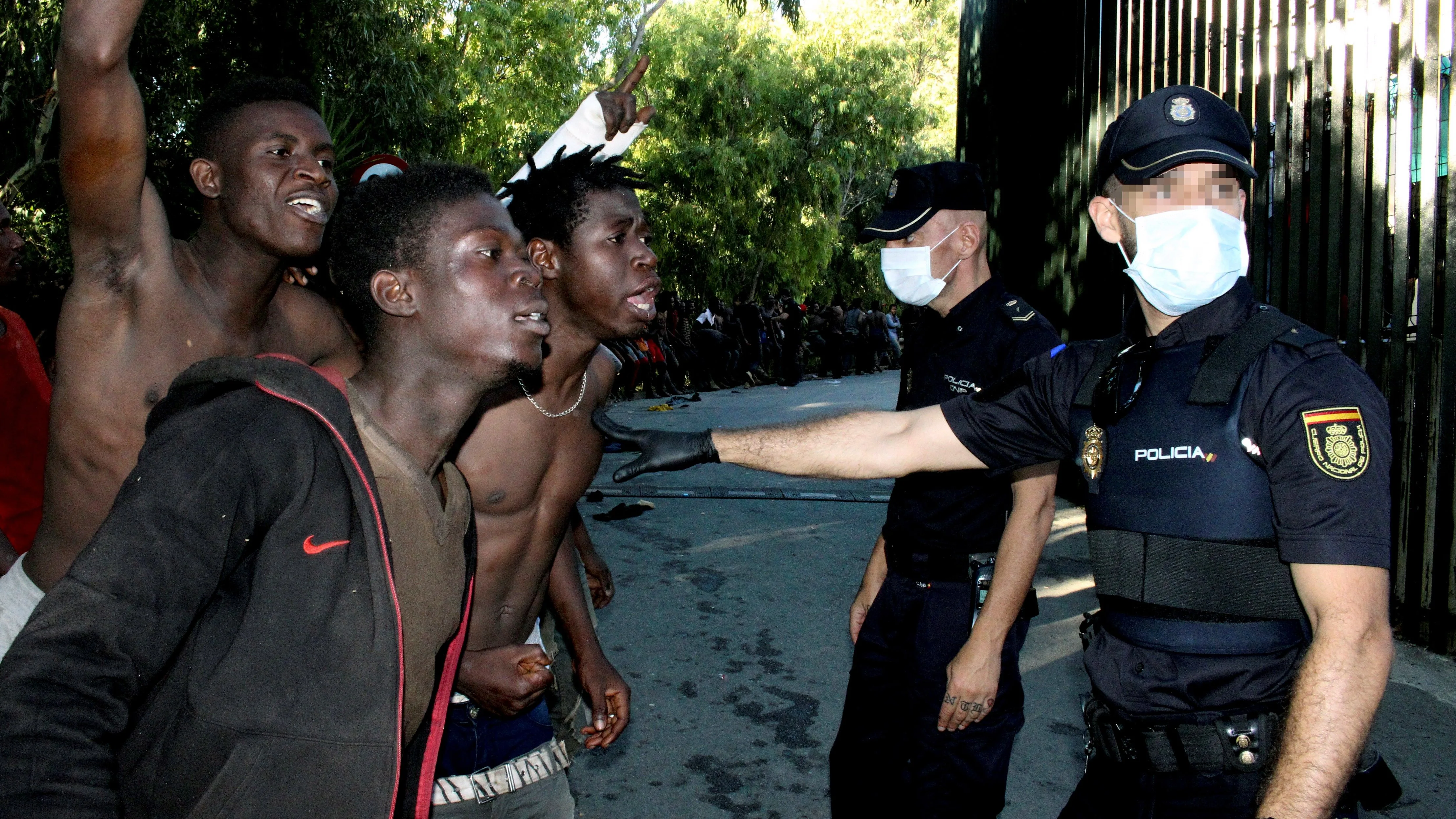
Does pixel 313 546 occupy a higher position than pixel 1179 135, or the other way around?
pixel 1179 135

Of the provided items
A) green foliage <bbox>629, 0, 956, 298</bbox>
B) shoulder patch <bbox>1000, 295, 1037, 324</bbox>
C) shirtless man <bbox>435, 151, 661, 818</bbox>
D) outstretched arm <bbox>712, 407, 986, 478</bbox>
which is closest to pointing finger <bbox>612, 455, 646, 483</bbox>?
outstretched arm <bbox>712, 407, 986, 478</bbox>

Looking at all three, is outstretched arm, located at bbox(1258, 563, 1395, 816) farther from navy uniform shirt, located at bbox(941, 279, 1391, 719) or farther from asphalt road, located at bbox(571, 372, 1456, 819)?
asphalt road, located at bbox(571, 372, 1456, 819)

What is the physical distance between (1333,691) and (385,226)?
73.6 inches

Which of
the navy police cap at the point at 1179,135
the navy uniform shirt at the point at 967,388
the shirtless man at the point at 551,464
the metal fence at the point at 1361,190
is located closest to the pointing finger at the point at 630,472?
the shirtless man at the point at 551,464

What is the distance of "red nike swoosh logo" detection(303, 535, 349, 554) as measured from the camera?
152 cm

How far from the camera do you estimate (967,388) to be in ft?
10.5

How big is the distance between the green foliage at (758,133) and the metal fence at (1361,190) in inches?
713

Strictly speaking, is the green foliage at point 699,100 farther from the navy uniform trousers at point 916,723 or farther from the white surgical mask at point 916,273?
the navy uniform trousers at point 916,723

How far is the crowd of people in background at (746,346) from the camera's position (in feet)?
61.8

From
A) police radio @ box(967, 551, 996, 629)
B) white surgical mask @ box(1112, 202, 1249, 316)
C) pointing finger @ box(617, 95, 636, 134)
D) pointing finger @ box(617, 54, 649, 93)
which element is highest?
pointing finger @ box(617, 54, 649, 93)

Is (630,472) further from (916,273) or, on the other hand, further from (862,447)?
(916,273)

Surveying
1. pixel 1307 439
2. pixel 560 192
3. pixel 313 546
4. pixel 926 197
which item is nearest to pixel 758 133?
pixel 926 197

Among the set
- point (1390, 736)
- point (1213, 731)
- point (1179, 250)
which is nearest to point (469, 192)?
point (1179, 250)

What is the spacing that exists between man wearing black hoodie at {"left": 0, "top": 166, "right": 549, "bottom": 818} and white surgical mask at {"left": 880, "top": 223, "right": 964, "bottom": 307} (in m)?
1.92
